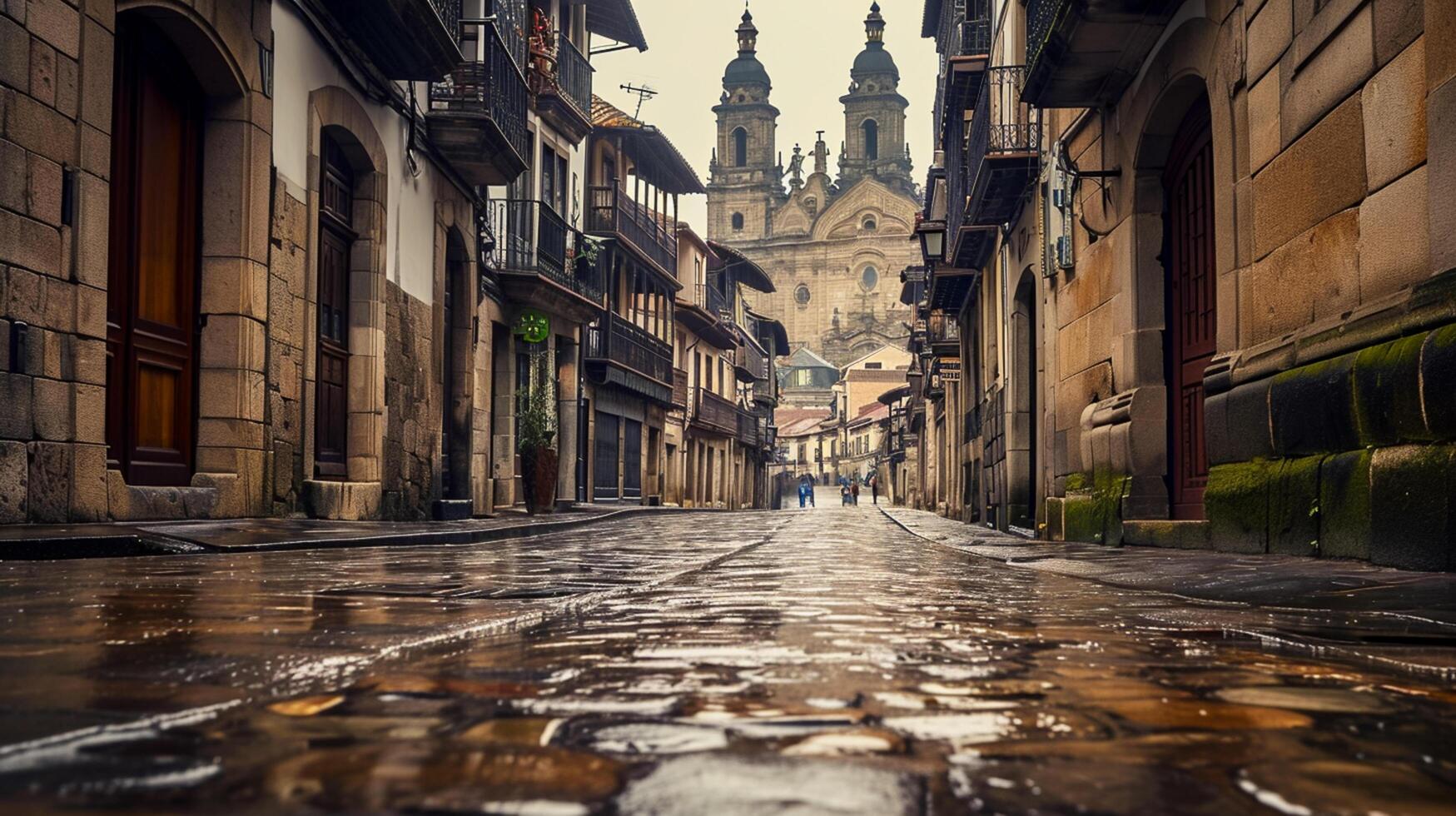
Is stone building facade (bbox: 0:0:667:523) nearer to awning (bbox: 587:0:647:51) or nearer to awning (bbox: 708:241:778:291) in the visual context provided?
awning (bbox: 587:0:647:51)

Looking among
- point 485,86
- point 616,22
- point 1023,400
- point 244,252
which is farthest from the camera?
point 616,22

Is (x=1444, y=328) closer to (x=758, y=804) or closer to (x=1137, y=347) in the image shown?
(x=758, y=804)

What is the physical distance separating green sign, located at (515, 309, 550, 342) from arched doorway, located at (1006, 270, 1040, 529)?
7713mm

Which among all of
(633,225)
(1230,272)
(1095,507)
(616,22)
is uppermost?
(616,22)

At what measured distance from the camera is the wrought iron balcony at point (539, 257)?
2173 centimetres

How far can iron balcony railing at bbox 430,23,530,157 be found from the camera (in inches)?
607

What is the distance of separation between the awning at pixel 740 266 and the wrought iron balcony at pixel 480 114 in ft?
93.8

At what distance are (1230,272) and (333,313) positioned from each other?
7.94 meters

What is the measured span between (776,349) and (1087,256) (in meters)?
65.9

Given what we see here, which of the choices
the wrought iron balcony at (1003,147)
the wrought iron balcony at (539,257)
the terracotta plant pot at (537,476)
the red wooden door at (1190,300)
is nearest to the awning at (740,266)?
the wrought iron balcony at (539,257)

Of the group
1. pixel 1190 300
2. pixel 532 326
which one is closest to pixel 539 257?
pixel 532 326

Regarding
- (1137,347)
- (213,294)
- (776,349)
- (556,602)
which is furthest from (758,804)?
(776,349)

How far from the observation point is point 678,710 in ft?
6.84

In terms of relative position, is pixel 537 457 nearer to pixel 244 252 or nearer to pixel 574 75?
pixel 244 252
